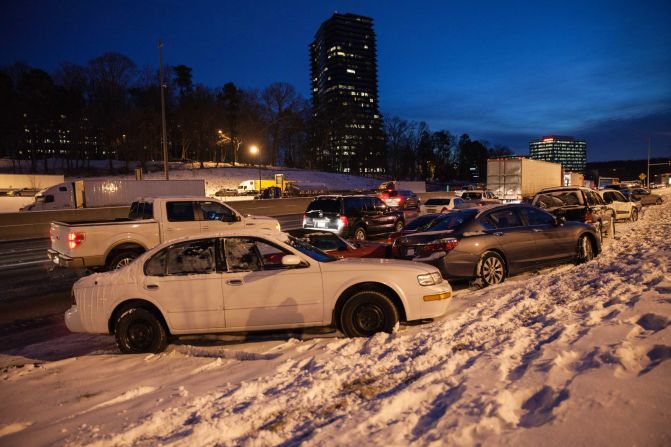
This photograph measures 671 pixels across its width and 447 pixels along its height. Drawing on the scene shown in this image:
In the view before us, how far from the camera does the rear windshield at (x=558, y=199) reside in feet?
46.7

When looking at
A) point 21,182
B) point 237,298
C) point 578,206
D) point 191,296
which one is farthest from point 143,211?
point 21,182

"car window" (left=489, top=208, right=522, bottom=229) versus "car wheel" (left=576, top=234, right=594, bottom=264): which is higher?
"car window" (left=489, top=208, right=522, bottom=229)

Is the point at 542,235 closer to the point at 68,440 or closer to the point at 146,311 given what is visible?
the point at 146,311

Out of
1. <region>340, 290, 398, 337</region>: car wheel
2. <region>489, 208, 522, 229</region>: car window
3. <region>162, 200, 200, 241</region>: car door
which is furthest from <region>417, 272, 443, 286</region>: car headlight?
<region>162, 200, 200, 241</region>: car door

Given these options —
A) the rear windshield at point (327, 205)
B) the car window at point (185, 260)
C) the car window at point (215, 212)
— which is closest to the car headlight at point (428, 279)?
the car window at point (185, 260)

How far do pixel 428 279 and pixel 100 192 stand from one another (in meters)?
29.9

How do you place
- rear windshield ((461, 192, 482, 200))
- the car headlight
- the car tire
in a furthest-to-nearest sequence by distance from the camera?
rear windshield ((461, 192, 482, 200)) < the car tire < the car headlight

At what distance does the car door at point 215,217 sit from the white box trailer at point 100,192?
21284 millimetres

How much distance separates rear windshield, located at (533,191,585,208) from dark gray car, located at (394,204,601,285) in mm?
4355

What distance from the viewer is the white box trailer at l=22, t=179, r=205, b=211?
31.0 m

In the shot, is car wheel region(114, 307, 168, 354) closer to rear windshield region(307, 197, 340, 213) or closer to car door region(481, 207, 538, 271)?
car door region(481, 207, 538, 271)

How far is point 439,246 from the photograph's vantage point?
876 centimetres

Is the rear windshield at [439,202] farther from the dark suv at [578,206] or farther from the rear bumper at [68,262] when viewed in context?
the rear bumper at [68,262]

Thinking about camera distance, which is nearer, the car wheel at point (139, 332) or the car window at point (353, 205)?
the car wheel at point (139, 332)
